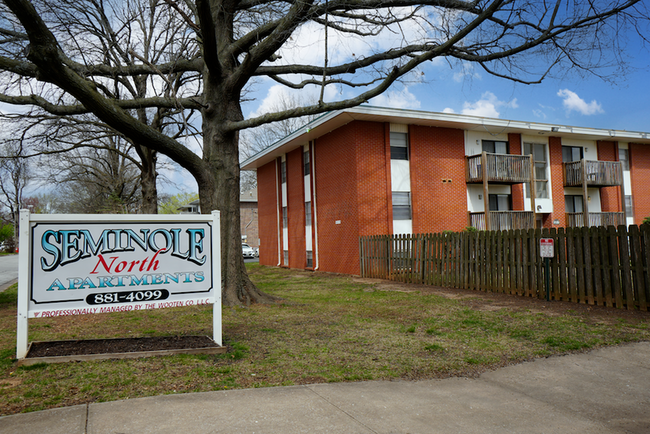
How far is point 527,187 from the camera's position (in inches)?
976

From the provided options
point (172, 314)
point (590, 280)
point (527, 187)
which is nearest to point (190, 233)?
point (172, 314)

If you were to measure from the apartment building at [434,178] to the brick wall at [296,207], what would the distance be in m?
0.06

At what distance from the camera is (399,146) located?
69.8 feet

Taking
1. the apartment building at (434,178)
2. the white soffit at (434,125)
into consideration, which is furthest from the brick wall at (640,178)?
the white soffit at (434,125)

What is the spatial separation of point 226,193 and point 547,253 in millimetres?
7404

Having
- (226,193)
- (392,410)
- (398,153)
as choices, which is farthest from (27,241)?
(398,153)

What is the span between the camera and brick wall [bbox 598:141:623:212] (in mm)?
27658

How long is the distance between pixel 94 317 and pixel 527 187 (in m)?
22.1

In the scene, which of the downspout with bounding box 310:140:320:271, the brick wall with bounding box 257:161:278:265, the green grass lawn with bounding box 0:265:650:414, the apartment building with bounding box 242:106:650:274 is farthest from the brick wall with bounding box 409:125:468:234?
the brick wall with bounding box 257:161:278:265

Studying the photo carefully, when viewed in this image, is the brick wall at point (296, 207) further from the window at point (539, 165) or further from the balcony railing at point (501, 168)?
the window at point (539, 165)

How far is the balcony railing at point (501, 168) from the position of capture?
883 inches

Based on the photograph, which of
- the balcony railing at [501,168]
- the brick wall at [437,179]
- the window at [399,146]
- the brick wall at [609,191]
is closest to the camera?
the window at [399,146]

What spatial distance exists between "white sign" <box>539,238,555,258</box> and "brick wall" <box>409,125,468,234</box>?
10.5 m

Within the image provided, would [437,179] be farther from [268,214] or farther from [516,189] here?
[268,214]
